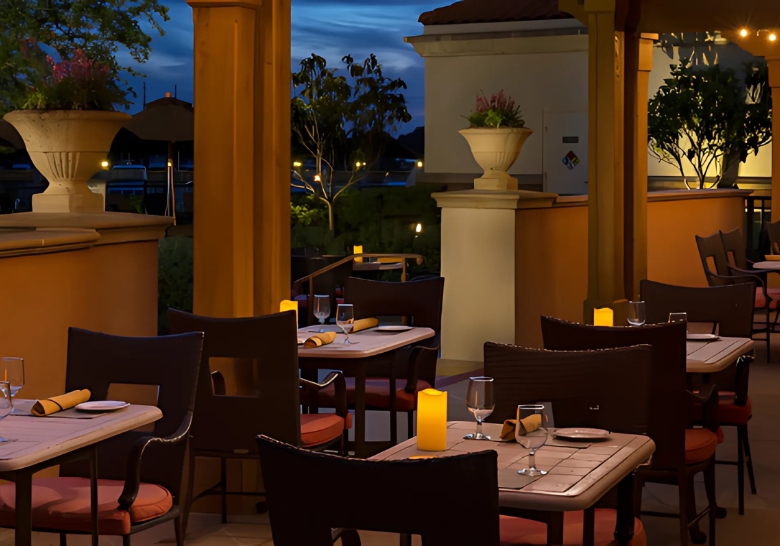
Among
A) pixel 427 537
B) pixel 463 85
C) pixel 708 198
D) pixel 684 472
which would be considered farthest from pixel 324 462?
pixel 463 85

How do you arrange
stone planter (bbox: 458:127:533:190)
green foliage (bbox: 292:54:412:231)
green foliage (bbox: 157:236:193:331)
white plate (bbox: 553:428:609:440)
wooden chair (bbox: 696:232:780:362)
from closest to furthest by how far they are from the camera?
white plate (bbox: 553:428:609:440)
green foliage (bbox: 157:236:193:331)
wooden chair (bbox: 696:232:780:362)
stone planter (bbox: 458:127:533:190)
green foliage (bbox: 292:54:412:231)

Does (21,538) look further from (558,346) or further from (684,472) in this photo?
(684,472)

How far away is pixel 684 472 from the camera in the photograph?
426cm

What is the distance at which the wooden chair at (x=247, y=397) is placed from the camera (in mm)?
4559

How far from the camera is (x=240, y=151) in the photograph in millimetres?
5203

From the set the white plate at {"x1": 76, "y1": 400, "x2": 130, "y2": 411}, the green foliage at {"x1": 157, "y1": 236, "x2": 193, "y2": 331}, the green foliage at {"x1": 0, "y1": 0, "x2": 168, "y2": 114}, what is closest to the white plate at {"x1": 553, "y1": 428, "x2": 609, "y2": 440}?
the white plate at {"x1": 76, "y1": 400, "x2": 130, "y2": 411}

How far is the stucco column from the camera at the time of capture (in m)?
5.15

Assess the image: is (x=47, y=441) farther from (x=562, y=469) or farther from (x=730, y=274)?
(x=730, y=274)

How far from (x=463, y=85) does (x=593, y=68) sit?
31.3 ft

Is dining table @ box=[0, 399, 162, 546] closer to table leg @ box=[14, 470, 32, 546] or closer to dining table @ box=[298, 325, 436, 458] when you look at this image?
table leg @ box=[14, 470, 32, 546]

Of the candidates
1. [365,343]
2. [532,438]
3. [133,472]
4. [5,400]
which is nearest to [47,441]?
[5,400]

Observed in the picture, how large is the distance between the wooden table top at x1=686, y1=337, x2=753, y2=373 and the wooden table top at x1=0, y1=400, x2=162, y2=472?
2218 millimetres

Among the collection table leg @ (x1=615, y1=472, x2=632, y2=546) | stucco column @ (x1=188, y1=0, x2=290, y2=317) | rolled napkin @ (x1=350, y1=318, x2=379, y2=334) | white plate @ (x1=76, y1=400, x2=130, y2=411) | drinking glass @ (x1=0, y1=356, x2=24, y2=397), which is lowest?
table leg @ (x1=615, y1=472, x2=632, y2=546)

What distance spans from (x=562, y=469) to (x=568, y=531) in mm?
365
